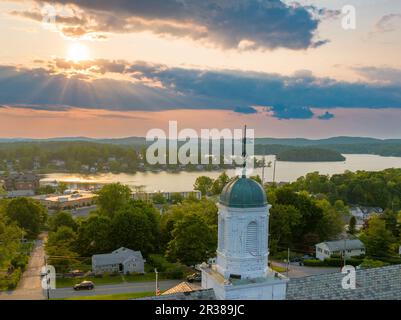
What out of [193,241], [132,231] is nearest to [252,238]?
[193,241]

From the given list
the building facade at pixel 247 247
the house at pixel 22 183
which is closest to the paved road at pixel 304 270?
the building facade at pixel 247 247

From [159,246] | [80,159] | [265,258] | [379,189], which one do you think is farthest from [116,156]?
[265,258]

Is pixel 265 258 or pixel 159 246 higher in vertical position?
pixel 265 258

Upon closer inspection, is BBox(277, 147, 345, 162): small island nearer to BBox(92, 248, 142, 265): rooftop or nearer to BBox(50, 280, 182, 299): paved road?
BBox(92, 248, 142, 265): rooftop

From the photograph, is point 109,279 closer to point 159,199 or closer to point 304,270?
point 304,270

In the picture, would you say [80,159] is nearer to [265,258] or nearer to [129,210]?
[129,210]
